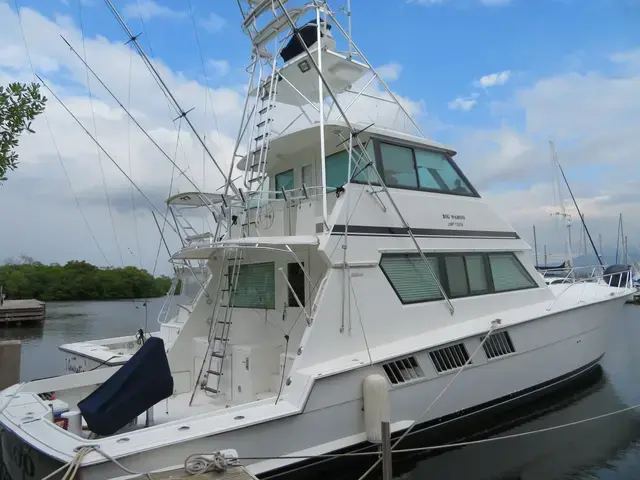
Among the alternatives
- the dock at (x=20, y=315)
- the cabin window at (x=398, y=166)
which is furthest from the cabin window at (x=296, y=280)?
the dock at (x=20, y=315)

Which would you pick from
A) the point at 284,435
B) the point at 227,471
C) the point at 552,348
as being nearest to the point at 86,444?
the point at 227,471

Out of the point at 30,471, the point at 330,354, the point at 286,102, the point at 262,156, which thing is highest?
the point at 286,102

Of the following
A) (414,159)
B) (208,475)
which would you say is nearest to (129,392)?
(208,475)

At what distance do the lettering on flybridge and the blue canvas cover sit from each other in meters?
4.15

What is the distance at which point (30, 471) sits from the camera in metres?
3.71

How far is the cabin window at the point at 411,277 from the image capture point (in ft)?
19.0

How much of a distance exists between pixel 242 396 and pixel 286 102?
15.4ft

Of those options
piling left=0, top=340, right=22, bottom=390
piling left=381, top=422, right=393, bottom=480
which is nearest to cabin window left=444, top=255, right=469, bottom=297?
piling left=381, top=422, right=393, bottom=480

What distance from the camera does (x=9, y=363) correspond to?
6.84 metres

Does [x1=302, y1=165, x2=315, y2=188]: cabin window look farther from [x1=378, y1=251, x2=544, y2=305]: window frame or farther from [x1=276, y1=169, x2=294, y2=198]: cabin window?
[x1=378, y1=251, x2=544, y2=305]: window frame

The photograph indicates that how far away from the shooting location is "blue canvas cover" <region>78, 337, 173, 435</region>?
3984mm

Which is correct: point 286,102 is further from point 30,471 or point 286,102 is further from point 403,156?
point 30,471

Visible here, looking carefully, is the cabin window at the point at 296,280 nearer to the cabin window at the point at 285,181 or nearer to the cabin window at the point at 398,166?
the cabin window at the point at 285,181

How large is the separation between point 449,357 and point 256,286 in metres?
2.74
